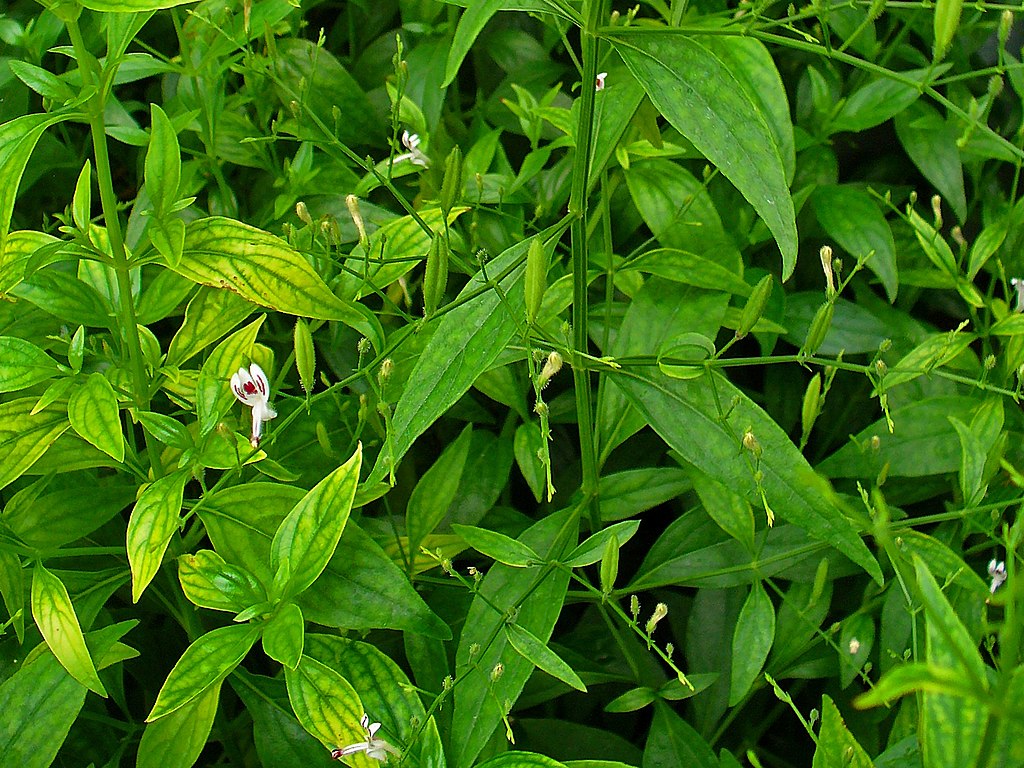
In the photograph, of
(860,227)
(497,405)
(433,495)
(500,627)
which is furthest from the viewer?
(497,405)

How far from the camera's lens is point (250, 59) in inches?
36.4

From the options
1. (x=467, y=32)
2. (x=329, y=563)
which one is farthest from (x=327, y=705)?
(x=467, y=32)

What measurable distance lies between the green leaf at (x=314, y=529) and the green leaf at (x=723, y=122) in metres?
0.29

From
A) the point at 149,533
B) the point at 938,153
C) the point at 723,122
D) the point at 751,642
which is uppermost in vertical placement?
the point at 723,122

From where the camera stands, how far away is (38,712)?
713mm

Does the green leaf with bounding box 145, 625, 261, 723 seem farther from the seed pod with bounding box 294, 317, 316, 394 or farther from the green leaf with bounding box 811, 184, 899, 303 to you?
the green leaf with bounding box 811, 184, 899, 303

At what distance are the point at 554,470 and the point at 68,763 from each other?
51 cm

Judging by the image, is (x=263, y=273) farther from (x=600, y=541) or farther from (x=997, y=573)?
(x=997, y=573)

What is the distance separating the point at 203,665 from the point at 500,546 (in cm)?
22

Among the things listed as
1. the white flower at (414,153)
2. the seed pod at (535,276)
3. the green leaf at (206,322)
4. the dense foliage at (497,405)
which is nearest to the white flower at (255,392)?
the dense foliage at (497,405)

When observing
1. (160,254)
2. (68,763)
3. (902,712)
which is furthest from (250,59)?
(902,712)

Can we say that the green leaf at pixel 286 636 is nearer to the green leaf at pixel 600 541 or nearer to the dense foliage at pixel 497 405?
the dense foliage at pixel 497 405

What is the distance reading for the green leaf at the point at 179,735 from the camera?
2.41ft

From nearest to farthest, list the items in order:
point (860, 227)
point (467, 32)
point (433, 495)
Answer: point (467, 32) < point (433, 495) < point (860, 227)
